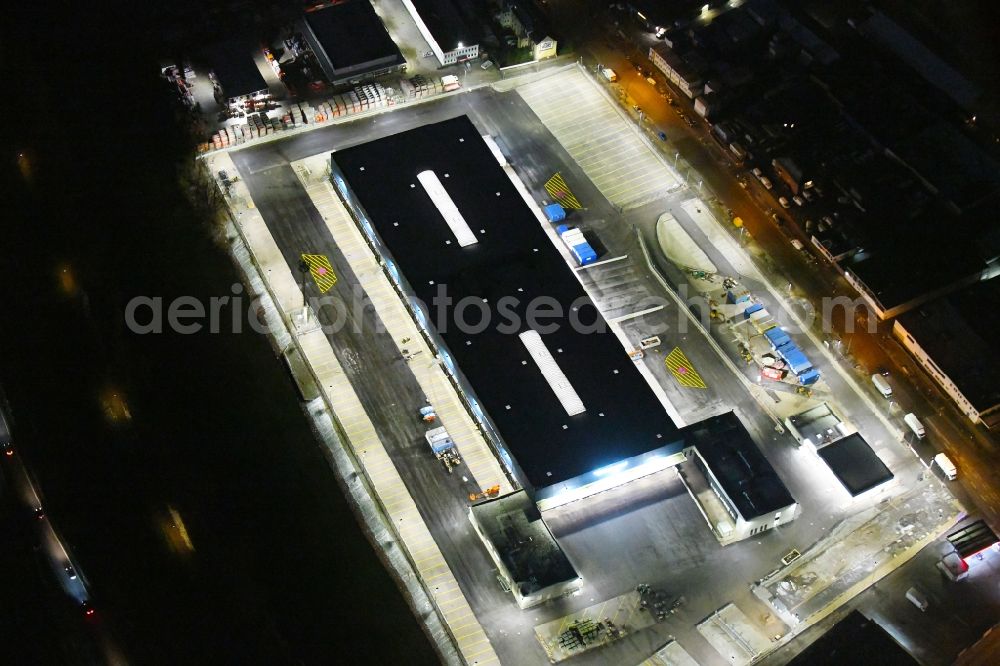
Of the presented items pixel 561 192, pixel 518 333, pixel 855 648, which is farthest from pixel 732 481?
pixel 561 192

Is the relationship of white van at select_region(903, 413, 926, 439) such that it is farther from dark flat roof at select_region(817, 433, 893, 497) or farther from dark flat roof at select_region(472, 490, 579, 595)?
dark flat roof at select_region(472, 490, 579, 595)

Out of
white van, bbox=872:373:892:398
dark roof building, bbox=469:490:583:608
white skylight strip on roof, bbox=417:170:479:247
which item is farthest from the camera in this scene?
white skylight strip on roof, bbox=417:170:479:247

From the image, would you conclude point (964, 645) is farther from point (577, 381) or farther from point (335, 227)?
point (335, 227)

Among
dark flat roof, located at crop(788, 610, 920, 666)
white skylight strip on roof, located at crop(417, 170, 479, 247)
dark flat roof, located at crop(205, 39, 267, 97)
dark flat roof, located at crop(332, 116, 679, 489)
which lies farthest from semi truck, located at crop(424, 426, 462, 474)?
dark flat roof, located at crop(205, 39, 267, 97)

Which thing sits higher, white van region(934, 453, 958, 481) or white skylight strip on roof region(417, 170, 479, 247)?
white skylight strip on roof region(417, 170, 479, 247)

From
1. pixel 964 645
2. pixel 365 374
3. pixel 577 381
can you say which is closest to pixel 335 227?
pixel 365 374

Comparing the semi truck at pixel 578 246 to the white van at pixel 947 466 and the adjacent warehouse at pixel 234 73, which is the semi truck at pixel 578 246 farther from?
the white van at pixel 947 466

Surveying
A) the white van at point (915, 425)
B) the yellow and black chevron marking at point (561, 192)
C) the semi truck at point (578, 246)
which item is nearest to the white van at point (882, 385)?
the white van at point (915, 425)
